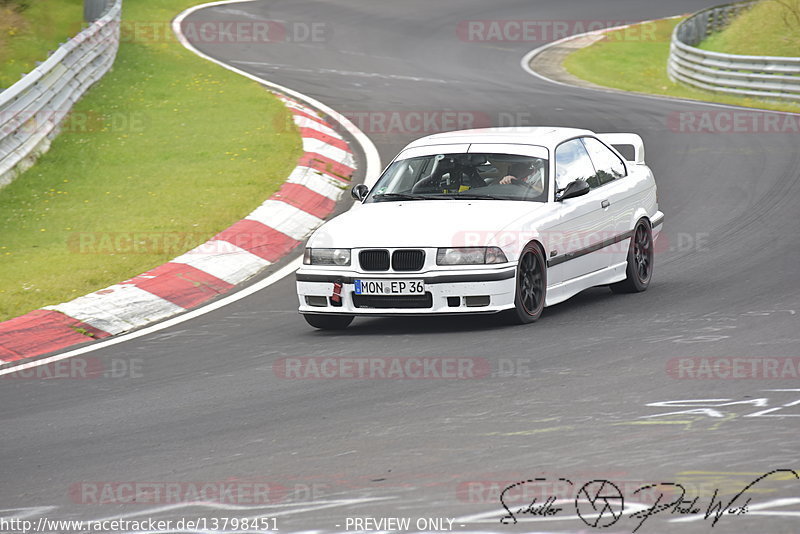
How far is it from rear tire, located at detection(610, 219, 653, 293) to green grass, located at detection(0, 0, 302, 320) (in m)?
4.31

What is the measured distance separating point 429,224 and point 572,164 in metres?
1.77

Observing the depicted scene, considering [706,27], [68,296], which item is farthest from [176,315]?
[706,27]

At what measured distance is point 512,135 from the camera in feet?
34.5

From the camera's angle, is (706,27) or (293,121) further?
(706,27)

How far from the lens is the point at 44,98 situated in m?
16.5

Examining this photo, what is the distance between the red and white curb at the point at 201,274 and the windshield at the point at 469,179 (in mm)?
1976

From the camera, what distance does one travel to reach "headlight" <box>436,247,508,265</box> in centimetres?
897

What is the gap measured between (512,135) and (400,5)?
30.9m

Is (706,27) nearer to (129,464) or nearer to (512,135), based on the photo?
(512,135)
